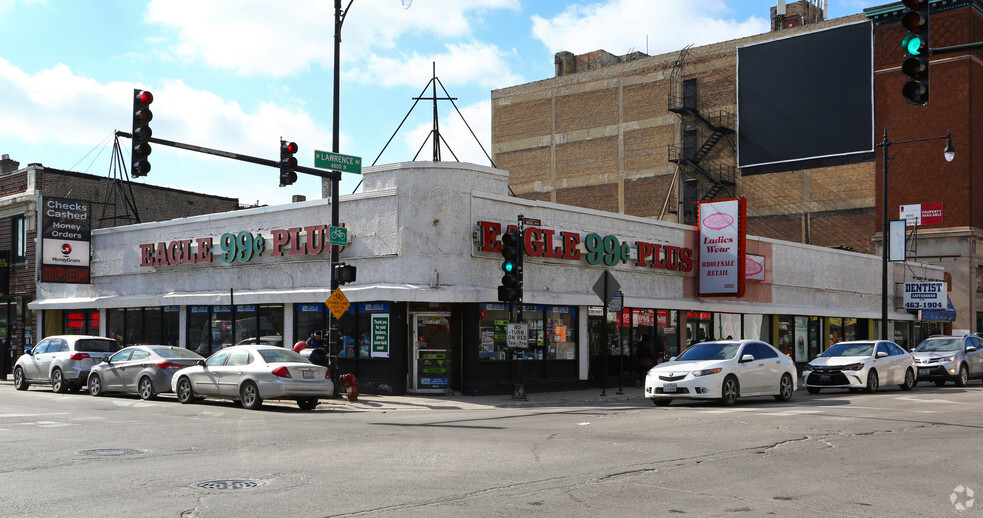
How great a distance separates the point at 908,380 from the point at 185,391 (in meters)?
19.4

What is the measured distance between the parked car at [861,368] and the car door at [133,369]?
56.2 ft

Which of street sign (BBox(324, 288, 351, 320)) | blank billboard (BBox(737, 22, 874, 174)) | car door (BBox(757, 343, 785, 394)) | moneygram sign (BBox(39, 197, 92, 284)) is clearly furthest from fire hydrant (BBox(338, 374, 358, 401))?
blank billboard (BBox(737, 22, 874, 174))

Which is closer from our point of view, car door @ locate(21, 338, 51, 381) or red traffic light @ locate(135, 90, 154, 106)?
red traffic light @ locate(135, 90, 154, 106)

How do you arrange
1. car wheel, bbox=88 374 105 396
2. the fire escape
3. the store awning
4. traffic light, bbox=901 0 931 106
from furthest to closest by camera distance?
the fire escape, the store awning, car wheel, bbox=88 374 105 396, traffic light, bbox=901 0 931 106

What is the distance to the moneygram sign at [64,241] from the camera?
110 feet

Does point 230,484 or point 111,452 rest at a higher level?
point 230,484

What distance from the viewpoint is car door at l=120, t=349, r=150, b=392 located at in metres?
23.3

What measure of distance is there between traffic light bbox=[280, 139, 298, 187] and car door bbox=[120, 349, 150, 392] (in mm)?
6731

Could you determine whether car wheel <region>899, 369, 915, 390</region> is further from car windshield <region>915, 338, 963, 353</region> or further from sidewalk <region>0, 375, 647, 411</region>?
sidewalk <region>0, 375, 647, 411</region>

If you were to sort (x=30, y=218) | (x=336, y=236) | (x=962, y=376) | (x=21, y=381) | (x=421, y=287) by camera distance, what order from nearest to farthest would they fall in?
(x=336, y=236) → (x=421, y=287) → (x=21, y=381) → (x=962, y=376) → (x=30, y=218)

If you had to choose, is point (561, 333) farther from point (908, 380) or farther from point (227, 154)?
point (227, 154)

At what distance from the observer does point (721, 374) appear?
20047 mm

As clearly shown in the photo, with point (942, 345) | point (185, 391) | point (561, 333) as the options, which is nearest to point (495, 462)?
point (185, 391)

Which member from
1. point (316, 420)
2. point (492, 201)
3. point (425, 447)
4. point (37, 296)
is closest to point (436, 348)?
point (492, 201)
